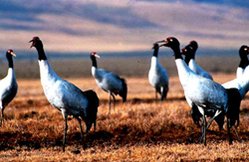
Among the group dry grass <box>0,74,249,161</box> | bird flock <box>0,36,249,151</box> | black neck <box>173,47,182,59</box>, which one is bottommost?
dry grass <box>0,74,249,161</box>

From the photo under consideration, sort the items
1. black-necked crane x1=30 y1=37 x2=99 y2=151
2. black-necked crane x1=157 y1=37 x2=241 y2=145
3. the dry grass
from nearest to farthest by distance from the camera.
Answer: the dry grass
black-necked crane x1=157 y1=37 x2=241 y2=145
black-necked crane x1=30 y1=37 x2=99 y2=151

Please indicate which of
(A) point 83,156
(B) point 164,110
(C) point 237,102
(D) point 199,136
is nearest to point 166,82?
(B) point 164,110

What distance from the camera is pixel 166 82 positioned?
1026 inches

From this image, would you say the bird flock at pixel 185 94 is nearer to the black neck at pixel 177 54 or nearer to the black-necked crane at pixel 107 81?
A: the black neck at pixel 177 54

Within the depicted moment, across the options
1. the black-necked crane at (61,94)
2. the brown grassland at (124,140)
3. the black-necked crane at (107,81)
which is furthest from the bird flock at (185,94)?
the black-necked crane at (107,81)

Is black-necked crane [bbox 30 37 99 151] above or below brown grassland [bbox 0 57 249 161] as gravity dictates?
above

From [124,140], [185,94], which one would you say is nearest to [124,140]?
[124,140]

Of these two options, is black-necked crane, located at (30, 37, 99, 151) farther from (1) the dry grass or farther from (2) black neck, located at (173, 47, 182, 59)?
(2) black neck, located at (173, 47, 182, 59)

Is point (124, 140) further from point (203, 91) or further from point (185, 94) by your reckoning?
point (203, 91)

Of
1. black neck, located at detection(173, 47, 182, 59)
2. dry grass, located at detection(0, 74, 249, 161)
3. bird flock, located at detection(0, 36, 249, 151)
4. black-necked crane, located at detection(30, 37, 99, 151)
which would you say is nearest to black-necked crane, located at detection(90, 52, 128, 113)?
dry grass, located at detection(0, 74, 249, 161)

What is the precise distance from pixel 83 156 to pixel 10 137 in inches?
151

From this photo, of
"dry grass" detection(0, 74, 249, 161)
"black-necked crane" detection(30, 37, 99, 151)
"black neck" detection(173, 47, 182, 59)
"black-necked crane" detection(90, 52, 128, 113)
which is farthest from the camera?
"black-necked crane" detection(90, 52, 128, 113)

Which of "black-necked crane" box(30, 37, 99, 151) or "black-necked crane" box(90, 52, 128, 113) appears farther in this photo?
"black-necked crane" box(90, 52, 128, 113)

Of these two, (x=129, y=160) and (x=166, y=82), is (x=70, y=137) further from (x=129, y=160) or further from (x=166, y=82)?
(x=166, y=82)
